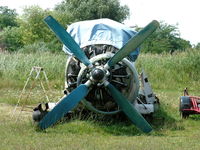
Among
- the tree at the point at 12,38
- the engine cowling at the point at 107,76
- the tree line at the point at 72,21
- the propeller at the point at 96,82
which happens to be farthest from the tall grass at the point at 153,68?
the tree at the point at 12,38

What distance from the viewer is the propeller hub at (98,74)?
31.8 ft

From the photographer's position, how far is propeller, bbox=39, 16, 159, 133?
9.60 meters

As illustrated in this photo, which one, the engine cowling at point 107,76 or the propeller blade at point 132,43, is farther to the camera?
the engine cowling at point 107,76

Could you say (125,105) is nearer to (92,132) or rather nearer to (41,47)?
(92,132)

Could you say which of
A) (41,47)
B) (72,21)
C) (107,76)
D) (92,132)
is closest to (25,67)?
(107,76)

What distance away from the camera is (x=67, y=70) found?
10.9m

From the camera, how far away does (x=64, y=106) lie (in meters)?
9.67

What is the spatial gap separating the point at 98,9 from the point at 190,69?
2816 cm

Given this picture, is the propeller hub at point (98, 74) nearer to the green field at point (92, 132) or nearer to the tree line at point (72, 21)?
the green field at point (92, 132)

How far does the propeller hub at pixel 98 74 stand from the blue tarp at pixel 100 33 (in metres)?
1.37

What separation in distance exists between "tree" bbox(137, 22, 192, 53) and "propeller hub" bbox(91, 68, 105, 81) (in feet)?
131

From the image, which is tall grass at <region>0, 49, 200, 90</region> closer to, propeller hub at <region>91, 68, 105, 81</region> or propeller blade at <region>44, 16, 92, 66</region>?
propeller blade at <region>44, 16, 92, 66</region>

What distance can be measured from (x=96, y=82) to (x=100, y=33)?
1.76 metres

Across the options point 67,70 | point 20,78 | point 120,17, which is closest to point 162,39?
point 120,17
